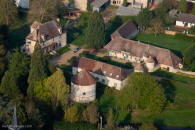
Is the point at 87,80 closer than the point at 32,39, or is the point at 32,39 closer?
the point at 87,80

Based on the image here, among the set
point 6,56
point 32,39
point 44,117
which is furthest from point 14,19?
point 44,117

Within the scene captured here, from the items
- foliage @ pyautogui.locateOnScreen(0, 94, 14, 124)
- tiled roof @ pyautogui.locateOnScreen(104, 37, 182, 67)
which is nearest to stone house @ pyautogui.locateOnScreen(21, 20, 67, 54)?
tiled roof @ pyautogui.locateOnScreen(104, 37, 182, 67)

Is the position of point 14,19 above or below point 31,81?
above

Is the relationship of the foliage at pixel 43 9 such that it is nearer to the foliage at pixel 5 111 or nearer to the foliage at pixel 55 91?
the foliage at pixel 55 91

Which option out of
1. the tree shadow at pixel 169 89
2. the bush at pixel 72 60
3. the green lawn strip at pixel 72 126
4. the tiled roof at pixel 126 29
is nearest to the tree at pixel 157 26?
the tiled roof at pixel 126 29

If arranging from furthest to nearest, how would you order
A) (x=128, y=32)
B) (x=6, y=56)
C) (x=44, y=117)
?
(x=128, y=32) < (x=6, y=56) < (x=44, y=117)

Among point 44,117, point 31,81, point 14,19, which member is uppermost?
point 14,19

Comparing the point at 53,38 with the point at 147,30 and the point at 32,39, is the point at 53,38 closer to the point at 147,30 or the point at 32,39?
the point at 32,39
